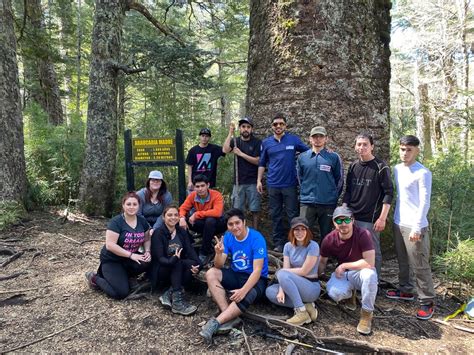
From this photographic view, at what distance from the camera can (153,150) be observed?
5.89 metres

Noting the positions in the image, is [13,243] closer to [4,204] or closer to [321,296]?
[4,204]

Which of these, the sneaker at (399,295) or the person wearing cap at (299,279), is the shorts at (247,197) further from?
the sneaker at (399,295)

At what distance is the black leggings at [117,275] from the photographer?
3992 mm

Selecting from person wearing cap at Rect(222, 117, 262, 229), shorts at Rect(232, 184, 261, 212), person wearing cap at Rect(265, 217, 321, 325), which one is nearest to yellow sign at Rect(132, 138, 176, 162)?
person wearing cap at Rect(222, 117, 262, 229)

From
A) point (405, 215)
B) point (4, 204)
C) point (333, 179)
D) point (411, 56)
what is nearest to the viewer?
point (405, 215)

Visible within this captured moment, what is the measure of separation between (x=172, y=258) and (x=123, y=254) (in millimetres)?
606

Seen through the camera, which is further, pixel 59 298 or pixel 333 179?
pixel 333 179

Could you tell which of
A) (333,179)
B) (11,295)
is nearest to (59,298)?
(11,295)

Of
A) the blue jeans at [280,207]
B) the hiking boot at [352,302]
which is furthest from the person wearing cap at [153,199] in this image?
the hiking boot at [352,302]

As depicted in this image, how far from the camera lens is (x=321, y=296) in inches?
159

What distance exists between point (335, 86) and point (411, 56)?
65.3 ft

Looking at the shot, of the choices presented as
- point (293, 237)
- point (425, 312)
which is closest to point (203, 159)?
point (293, 237)

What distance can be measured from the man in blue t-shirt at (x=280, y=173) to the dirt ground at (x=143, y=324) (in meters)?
1.36

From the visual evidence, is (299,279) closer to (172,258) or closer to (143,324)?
(172,258)
